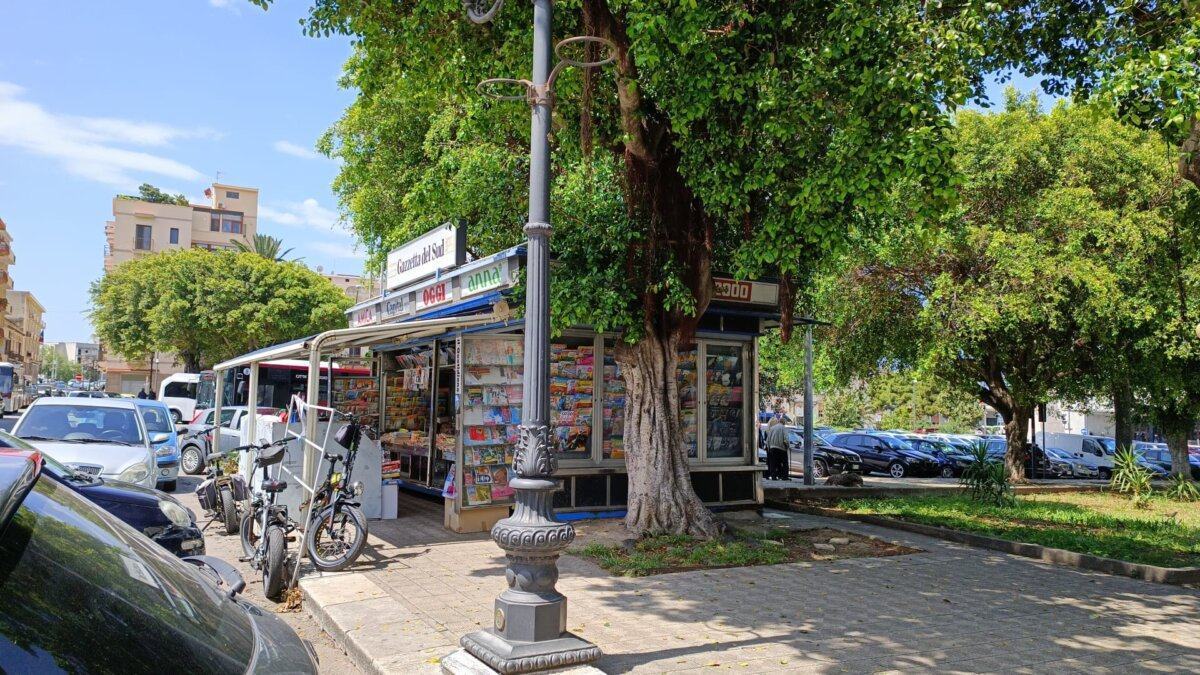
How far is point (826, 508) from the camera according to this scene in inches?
544

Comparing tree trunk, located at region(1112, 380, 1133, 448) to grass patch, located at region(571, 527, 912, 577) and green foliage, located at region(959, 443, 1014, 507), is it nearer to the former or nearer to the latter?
green foliage, located at region(959, 443, 1014, 507)

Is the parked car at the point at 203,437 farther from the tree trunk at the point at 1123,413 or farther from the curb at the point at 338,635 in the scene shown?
the tree trunk at the point at 1123,413

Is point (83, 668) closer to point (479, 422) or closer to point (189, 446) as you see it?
point (479, 422)

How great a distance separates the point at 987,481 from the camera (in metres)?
15.4

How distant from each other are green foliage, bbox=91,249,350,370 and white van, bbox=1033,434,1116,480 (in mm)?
36122

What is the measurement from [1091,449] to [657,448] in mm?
32601

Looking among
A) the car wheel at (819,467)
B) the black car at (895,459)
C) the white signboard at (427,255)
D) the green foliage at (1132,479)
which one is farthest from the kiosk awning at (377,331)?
the black car at (895,459)

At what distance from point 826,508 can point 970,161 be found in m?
11.3

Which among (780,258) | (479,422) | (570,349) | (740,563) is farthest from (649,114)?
(740,563)

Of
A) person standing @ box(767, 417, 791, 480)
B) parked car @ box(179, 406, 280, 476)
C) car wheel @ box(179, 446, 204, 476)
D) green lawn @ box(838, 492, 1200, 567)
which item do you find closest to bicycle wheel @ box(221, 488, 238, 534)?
parked car @ box(179, 406, 280, 476)

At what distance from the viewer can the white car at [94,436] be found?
10.7 metres

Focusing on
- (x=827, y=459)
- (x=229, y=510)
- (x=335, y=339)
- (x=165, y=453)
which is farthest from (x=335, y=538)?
(x=827, y=459)

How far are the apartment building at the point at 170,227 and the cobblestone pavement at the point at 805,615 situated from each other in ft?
226

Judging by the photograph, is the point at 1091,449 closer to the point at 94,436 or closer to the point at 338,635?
the point at 338,635
